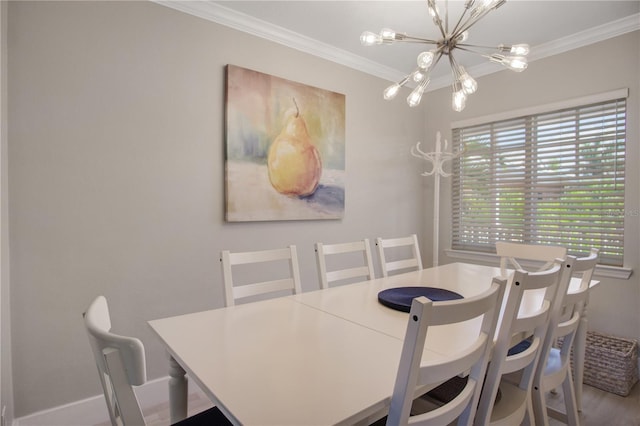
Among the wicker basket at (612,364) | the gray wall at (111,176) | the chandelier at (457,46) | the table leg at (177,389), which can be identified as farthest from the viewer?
the wicker basket at (612,364)

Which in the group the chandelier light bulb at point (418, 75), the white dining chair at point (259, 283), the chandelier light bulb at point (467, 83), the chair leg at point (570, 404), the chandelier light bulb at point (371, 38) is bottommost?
the chair leg at point (570, 404)

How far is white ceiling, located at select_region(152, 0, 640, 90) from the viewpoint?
2.22 meters

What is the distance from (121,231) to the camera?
1.97 metres

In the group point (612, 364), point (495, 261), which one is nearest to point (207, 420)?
point (612, 364)

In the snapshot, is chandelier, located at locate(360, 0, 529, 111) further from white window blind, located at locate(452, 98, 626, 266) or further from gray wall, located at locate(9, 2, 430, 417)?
white window blind, located at locate(452, 98, 626, 266)

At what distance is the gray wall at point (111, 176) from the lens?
5.63ft

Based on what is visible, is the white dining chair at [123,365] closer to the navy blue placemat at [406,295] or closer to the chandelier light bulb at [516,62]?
the navy blue placemat at [406,295]

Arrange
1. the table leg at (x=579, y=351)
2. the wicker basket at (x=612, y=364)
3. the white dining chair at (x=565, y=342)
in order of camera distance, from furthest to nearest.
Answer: the wicker basket at (x=612, y=364), the table leg at (x=579, y=351), the white dining chair at (x=565, y=342)

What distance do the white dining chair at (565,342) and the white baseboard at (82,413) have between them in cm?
178

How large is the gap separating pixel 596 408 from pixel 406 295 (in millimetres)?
1494

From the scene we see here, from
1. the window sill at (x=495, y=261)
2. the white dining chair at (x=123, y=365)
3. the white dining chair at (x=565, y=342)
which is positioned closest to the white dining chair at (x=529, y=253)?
the window sill at (x=495, y=261)

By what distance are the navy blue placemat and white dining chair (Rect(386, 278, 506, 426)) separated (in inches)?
20.5

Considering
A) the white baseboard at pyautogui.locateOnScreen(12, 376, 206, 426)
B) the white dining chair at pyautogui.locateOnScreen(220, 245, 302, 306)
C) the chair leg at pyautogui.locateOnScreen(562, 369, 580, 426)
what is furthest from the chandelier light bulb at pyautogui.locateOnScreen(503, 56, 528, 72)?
the white baseboard at pyautogui.locateOnScreen(12, 376, 206, 426)

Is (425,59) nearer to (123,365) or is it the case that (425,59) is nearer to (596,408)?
(123,365)
